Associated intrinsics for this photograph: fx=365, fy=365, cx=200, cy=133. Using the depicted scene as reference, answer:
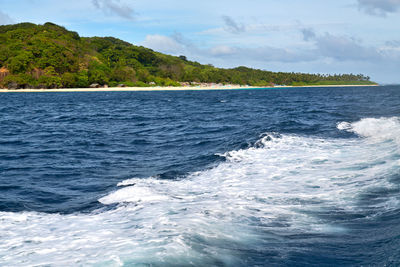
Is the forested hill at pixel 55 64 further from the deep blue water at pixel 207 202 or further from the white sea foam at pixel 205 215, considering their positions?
the white sea foam at pixel 205 215

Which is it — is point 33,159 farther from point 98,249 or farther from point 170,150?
point 98,249

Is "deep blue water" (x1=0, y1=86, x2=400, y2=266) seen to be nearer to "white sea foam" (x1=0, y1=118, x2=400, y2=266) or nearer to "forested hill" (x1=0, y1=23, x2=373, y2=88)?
"white sea foam" (x1=0, y1=118, x2=400, y2=266)

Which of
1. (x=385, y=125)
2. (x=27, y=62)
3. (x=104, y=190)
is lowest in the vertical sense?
(x=104, y=190)

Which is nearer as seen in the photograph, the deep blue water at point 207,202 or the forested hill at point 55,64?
the deep blue water at point 207,202

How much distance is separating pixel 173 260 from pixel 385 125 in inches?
793

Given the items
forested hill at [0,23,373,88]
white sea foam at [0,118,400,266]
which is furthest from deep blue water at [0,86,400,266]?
forested hill at [0,23,373,88]

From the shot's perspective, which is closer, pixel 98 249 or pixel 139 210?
pixel 98 249

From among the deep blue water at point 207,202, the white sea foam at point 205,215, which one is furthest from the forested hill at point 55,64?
the white sea foam at point 205,215

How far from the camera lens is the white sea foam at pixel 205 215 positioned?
21.3 ft

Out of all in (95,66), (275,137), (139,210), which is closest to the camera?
(139,210)

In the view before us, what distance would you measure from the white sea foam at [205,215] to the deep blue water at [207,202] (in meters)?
0.03

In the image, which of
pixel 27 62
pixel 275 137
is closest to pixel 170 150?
pixel 275 137

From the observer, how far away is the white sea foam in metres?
6.50

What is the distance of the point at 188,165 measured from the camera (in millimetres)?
14805
